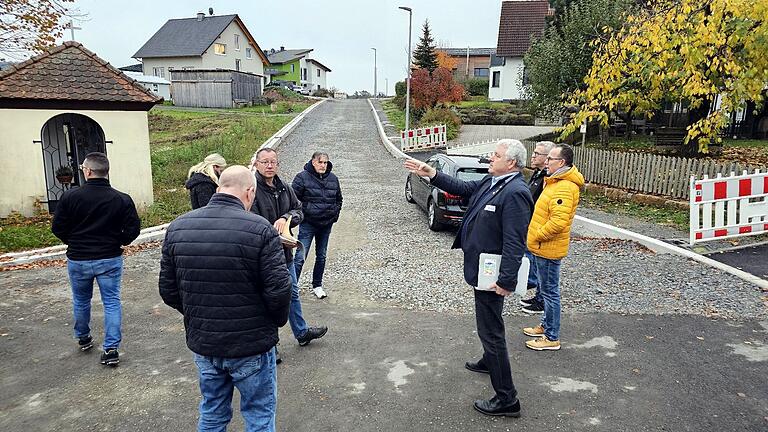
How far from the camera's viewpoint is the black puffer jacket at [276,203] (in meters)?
4.48

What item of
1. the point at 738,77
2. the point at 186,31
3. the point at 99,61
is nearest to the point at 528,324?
the point at 738,77

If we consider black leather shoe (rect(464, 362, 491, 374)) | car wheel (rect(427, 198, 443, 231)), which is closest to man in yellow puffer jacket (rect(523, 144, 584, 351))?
black leather shoe (rect(464, 362, 491, 374))

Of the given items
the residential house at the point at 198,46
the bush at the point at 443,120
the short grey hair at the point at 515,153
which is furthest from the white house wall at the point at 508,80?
the short grey hair at the point at 515,153

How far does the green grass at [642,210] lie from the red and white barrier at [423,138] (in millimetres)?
10318

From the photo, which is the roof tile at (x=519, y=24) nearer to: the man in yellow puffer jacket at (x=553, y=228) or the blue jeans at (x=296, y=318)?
the man in yellow puffer jacket at (x=553, y=228)

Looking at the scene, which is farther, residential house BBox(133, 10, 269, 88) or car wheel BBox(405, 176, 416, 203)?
residential house BBox(133, 10, 269, 88)

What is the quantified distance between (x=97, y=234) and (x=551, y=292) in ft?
13.3

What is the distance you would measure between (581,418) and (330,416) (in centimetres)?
182

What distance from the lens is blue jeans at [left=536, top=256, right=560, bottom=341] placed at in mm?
4695

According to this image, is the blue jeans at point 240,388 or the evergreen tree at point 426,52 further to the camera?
the evergreen tree at point 426,52

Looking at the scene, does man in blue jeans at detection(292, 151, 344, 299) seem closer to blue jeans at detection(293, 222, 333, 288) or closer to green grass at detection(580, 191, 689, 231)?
blue jeans at detection(293, 222, 333, 288)

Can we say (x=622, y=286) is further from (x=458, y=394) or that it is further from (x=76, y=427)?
(x=76, y=427)

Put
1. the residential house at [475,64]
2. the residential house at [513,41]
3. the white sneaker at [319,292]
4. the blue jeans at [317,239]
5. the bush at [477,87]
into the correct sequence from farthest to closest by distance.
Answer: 1. the residential house at [475,64]
2. the bush at [477,87]
3. the residential house at [513,41]
4. the white sneaker at [319,292]
5. the blue jeans at [317,239]

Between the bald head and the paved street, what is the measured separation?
5.84 ft
